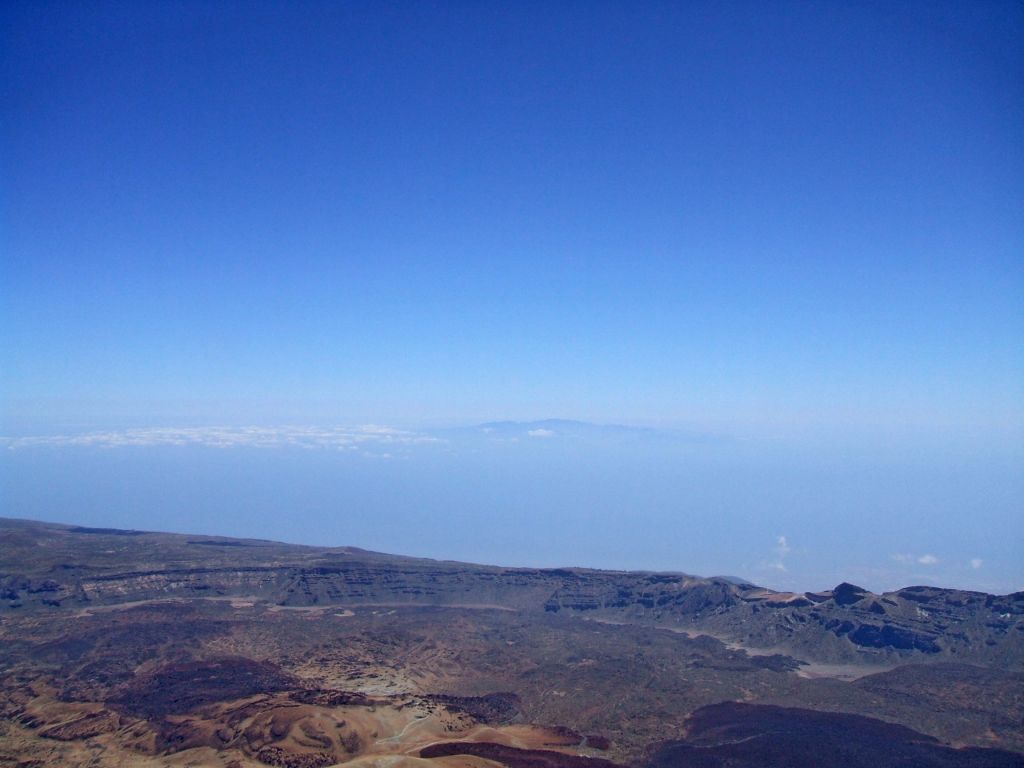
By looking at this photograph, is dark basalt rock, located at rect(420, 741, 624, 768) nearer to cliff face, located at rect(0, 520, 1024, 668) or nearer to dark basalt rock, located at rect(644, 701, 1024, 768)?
dark basalt rock, located at rect(644, 701, 1024, 768)

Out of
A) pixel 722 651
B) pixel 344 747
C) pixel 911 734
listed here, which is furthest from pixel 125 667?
pixel 911 734

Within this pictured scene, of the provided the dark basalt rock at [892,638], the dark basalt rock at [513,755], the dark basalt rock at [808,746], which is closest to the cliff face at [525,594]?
the dark basalt rock at [892,638]

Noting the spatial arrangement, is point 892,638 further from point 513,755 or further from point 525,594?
point 513,755

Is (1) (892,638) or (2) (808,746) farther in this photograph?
(1) (892,638)

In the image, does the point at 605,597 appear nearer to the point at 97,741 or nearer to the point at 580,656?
the point at 580,656

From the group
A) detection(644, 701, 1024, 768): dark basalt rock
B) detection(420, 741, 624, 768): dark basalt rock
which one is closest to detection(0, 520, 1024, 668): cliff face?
detection(644, 701, 1024, 768): dark basalt rock

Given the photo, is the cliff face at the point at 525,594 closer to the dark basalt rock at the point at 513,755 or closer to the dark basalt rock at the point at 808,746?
the dark basalt rock at the point at 808,746

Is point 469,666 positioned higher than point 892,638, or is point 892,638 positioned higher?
point 892,638

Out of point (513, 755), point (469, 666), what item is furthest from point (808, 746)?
point (469, 666)
